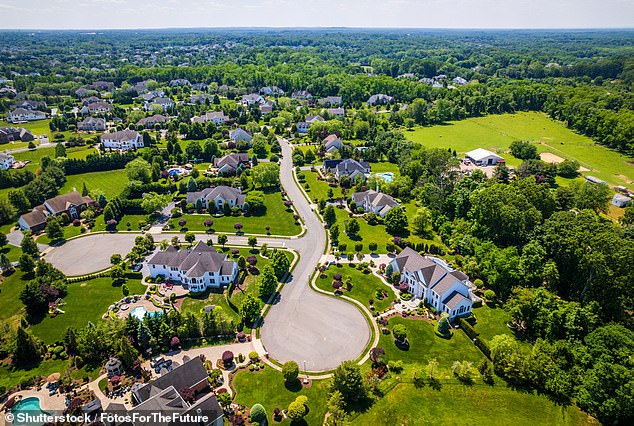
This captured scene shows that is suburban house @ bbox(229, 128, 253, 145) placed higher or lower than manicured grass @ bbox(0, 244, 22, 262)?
higher

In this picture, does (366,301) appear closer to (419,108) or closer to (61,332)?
(61,332)

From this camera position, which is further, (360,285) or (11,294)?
(360,285)

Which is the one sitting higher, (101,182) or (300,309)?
(300,309)

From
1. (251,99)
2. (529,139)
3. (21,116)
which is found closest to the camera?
(529,139)

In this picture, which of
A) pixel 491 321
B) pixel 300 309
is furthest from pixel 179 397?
pixel 491 321

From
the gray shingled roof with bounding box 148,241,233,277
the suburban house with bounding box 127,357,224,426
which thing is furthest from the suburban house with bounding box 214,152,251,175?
the suburban house with bounding box 127,357,224,426

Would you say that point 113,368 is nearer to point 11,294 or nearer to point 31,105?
point 11,294

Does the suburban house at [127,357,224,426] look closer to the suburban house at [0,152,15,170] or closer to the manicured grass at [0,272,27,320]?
the manicured grass at [0,272,27,320]

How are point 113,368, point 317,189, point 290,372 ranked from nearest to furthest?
1. point 290,372
2. point 113,368
3. point 317,189
